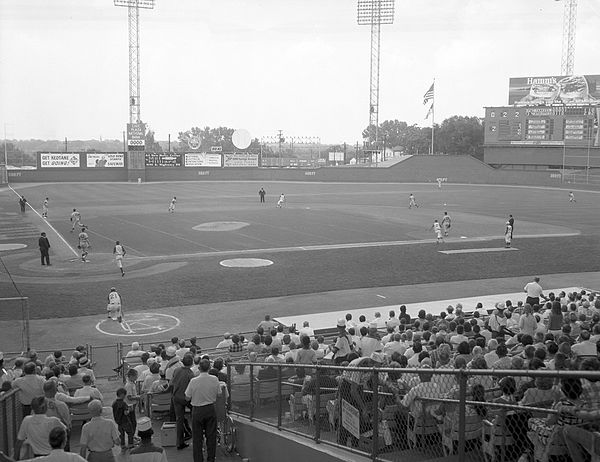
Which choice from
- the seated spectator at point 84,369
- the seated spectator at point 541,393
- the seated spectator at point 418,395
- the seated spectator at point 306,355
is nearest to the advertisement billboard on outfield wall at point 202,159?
the seated spectator at point 84,369

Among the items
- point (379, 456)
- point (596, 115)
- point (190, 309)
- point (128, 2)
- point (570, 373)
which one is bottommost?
point (190, 309)

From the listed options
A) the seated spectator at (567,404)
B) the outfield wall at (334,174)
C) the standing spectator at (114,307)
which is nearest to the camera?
the seated spectator at (567,404)

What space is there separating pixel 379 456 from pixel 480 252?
1094 inches

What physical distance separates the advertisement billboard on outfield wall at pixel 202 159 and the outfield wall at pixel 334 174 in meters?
0.76

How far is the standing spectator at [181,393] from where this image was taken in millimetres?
9477

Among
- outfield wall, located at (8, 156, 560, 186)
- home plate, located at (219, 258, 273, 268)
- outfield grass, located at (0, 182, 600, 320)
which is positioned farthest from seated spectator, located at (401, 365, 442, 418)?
outfield wall, located at (8, 156, 560, 186)

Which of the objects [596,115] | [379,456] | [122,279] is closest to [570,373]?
[379,456]

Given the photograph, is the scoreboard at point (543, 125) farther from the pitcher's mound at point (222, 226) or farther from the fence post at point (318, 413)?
the fence post at point (318, 413)

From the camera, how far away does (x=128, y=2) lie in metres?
90.7

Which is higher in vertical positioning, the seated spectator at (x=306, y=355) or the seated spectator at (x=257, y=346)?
the seated spectator at (x=306, y=355)

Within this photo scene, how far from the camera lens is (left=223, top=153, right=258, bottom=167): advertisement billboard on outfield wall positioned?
325 ft

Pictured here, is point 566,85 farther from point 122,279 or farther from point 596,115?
point 122,279

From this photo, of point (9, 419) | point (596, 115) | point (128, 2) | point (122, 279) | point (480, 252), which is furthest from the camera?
point (128, 2)

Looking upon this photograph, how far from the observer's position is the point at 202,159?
3853 inches
